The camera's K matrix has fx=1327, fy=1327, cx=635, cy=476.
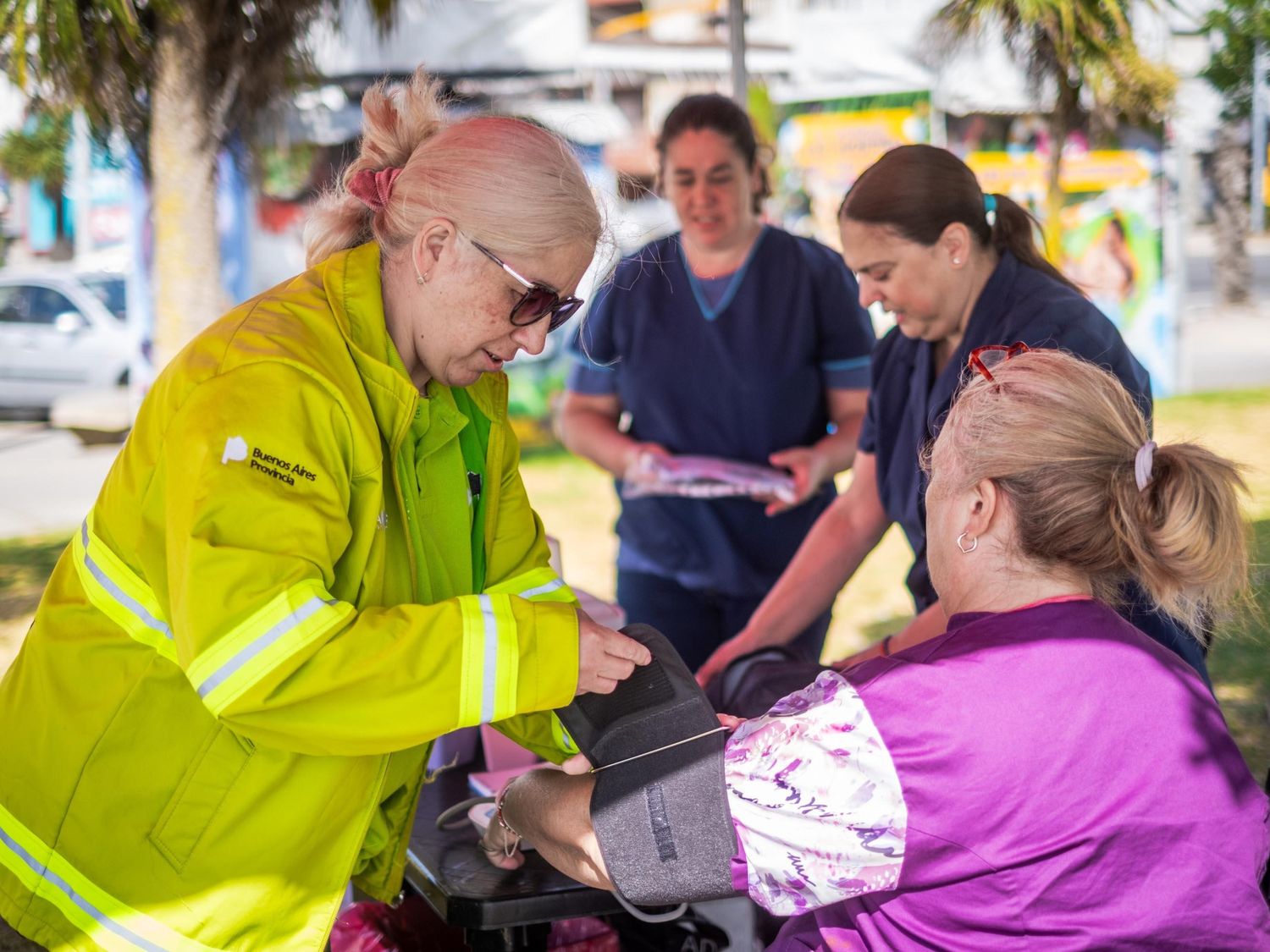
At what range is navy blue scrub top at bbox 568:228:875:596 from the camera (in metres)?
3.28

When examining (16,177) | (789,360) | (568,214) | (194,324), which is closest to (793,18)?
(194,324)

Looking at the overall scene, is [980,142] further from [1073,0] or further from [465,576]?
[465,576]

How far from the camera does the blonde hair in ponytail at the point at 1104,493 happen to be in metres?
1.66

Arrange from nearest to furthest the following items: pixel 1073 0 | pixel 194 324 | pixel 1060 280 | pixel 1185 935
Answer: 1. pixel 1185 935
2. pixel 1060 280
3. pixel 1073 0
4. pixel 194 324

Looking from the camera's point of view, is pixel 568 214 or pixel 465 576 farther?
pixel 465 576

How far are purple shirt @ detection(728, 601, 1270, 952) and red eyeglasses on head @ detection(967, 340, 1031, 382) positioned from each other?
403 millimetres

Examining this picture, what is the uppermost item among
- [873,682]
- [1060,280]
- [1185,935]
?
[1060,280]

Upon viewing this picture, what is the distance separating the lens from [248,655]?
1.37 meters

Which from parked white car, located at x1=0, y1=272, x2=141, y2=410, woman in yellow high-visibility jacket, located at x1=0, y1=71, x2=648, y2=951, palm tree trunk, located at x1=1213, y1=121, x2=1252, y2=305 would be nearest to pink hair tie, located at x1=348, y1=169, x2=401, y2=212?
woman in yellow high-visibility jacket, located at x1=0, y1=71, x2=648, y2=951

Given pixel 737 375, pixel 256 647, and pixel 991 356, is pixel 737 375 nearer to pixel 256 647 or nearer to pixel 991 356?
pixel 991 356

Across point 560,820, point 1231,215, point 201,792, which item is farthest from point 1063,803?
point 1231,215

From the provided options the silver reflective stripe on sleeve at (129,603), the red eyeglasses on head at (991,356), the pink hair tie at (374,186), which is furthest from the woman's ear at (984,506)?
the silver reflective stripe on sleeve at (129,603)

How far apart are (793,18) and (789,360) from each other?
8253mm

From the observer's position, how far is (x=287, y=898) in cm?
163
